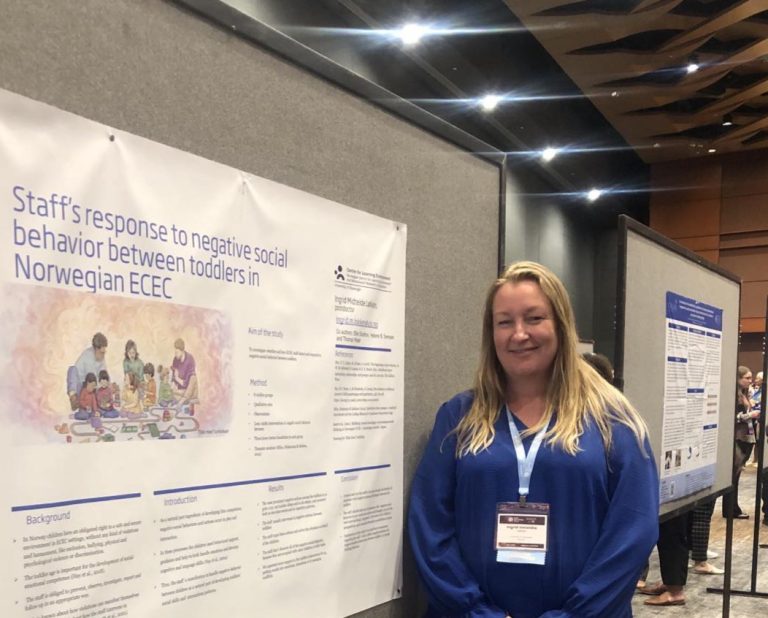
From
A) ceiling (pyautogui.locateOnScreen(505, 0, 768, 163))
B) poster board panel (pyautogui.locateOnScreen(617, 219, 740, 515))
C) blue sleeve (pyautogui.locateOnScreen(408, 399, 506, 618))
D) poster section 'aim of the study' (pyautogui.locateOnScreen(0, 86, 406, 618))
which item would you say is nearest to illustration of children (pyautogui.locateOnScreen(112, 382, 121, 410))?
poster section 'aim of the study' (pyautogui.locateOnScreen(0, 86, 406, 618))

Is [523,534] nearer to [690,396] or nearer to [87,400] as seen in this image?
[87,400]

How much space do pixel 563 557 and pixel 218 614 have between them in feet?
2.21

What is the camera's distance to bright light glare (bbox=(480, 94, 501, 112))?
6.03m

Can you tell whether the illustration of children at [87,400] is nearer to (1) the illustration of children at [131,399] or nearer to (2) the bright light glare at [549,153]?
(1) the illustration of children at [131,399]

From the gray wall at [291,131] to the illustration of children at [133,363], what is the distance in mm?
305

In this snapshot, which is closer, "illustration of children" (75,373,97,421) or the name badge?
"illustration of children" (75,373,97,421)

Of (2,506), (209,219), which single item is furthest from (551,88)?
(2,506)

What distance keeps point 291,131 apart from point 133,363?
0.53 metres

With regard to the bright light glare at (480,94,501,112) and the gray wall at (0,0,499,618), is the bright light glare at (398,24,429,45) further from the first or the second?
the gray wall at (0,0,499,618)

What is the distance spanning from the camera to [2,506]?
80cm

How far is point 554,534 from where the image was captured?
1372mm

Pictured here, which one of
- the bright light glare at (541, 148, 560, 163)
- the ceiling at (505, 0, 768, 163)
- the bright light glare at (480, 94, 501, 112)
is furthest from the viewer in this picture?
the bright light glare at (541, 148, 560, 163)

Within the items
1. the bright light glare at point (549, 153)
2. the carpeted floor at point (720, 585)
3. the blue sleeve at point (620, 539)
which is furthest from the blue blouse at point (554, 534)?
the bright light glare at point (549, 153)

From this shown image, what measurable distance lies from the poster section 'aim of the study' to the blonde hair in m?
0.22
